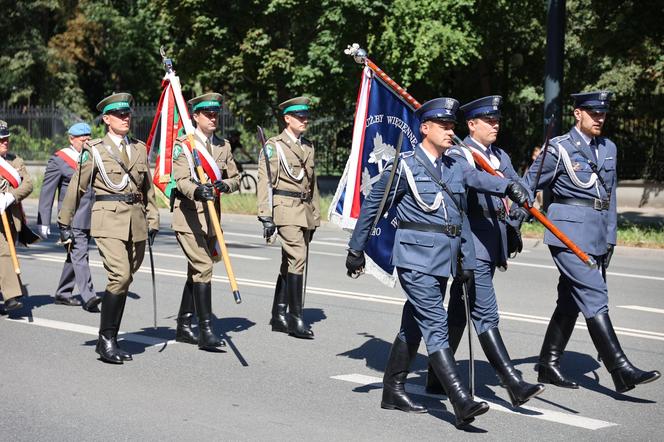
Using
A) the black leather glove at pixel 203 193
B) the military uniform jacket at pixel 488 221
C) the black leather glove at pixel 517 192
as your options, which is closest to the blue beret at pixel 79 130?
the black leather glove at pixel 203 193

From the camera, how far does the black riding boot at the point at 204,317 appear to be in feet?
27.6

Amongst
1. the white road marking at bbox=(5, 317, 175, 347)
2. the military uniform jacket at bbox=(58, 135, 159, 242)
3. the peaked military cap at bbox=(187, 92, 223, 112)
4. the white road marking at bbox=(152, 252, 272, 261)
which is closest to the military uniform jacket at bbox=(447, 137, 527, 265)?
the peaked military cap at bbox=(187, 92, 223, 112)

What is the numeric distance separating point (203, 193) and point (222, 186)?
0.24 m

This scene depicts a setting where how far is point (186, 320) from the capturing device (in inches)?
347

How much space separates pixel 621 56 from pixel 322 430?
49.1 feet

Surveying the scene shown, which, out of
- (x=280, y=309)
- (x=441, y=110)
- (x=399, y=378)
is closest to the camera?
(x=441, y=110)

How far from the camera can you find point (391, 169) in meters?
6.35

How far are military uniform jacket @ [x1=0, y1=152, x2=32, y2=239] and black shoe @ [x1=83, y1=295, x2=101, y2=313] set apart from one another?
91cm

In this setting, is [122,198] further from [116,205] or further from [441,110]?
[441,110]

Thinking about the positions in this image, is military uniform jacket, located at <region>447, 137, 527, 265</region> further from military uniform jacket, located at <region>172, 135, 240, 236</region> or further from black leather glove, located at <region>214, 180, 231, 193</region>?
military uniform jacket, located at <region>172, 135, 240, 236</region>

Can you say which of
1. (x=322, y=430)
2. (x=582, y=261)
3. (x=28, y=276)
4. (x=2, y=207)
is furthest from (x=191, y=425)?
(x=28, y=276)

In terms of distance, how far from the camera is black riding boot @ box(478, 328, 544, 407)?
247 inches

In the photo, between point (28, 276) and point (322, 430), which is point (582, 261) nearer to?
→ point (322, 430)

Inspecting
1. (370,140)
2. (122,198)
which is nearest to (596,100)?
(370,140)
